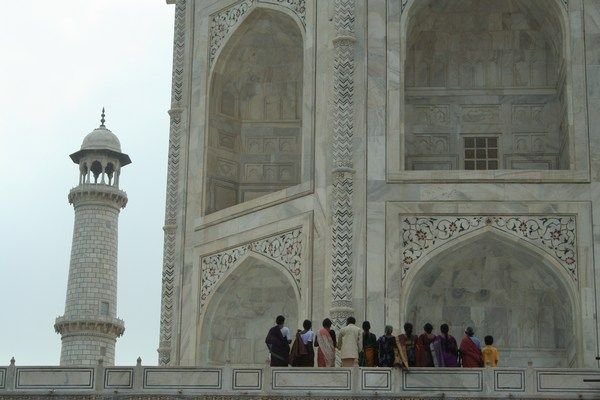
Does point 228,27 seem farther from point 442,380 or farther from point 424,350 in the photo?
point 442,380

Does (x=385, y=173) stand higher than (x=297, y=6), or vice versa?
(x=297, y=6)

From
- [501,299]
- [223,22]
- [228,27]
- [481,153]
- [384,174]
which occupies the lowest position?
[501,299]

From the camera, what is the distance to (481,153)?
26.3 m

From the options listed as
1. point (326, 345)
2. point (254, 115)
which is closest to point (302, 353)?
point (326, 345)

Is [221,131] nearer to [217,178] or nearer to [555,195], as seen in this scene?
[217,178]

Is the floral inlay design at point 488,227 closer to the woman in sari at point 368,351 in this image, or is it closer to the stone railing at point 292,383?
the woman in sari at point 368,351

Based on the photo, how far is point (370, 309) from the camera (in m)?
23.7

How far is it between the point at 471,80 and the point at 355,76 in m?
2.59

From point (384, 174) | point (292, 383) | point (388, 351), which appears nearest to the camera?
point (292, 383)

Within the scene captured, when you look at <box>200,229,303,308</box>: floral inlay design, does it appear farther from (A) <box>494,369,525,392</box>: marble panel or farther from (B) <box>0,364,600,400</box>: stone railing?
(A) <box>494,369,525,392</box>: marble panel

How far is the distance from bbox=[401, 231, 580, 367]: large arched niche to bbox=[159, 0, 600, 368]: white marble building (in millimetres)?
31

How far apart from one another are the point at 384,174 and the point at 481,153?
249cm

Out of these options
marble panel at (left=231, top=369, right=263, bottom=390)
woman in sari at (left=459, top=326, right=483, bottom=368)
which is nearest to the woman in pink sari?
marble panel at (left=231, top=369, right=263, bottom=390)

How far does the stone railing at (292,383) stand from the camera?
19875 mm
